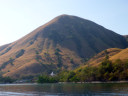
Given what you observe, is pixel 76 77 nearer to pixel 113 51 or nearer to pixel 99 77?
pixel 99 77

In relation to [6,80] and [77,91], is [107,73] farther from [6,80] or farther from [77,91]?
[6,80]

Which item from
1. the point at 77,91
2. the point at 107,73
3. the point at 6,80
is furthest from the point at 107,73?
the point at 6,80

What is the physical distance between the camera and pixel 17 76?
199875mm

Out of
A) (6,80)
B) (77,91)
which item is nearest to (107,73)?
(77,91)

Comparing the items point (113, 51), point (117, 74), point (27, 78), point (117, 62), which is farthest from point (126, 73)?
point (27, 78)

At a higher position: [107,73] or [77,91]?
[107,73]

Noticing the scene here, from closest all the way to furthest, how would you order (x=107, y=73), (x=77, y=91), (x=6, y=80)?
(x=77, y=91), (x=107, y=73), (x=6, y=80)

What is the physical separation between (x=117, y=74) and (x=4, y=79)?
355ft

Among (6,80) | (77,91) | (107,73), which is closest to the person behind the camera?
(77,91)

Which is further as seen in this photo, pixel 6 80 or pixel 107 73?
pixel 6 80

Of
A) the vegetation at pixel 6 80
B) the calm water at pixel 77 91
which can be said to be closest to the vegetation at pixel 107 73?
the calm water at pixel 77 91

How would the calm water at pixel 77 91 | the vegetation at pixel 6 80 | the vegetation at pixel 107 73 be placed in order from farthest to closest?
1. the vegetation at pixel 6 80
2. the vegetation at pixel 107 73
3. the calm water at pixel 77 91

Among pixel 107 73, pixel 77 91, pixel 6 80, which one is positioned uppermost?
pixel 107 73

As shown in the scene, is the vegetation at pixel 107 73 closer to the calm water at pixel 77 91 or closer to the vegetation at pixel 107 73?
the vegetation at pixel 107 73
